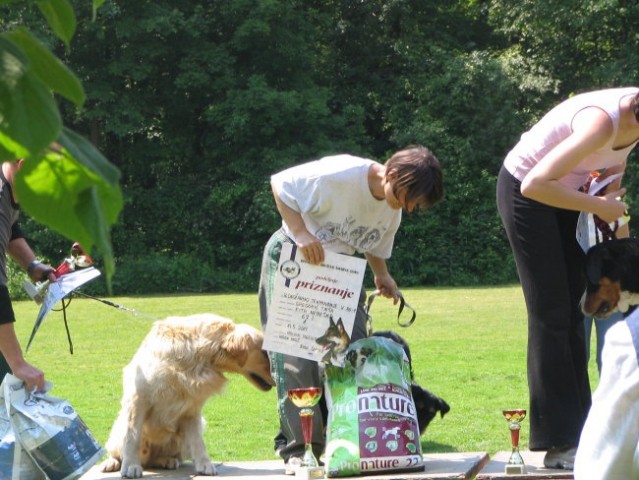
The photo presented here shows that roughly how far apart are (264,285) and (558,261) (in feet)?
4.34

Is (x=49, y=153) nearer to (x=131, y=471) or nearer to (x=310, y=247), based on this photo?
(x=310, y=247)

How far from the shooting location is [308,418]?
446 centimetres

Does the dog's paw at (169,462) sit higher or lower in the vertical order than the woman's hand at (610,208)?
lower

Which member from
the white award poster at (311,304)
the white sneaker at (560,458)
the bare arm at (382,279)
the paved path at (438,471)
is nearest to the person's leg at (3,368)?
the paved path at (438,471)

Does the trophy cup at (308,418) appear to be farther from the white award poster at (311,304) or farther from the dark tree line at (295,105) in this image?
the dark tree line at (295,105)

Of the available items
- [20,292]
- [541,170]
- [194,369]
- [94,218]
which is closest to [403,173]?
[541,170]

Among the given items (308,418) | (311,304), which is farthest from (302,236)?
(308,418)

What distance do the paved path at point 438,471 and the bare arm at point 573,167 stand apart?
1.13 metres

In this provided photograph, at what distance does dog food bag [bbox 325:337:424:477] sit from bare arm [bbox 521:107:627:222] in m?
0.99

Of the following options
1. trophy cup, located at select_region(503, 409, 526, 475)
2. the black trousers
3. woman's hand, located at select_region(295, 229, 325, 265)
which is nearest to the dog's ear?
the black trousers

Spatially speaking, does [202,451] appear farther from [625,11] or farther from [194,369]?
[625,11]

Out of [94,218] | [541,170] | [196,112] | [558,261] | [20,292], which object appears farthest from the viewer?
[196,112]

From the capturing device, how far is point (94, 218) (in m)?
0.94

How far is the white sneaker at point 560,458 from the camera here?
4.47 m
